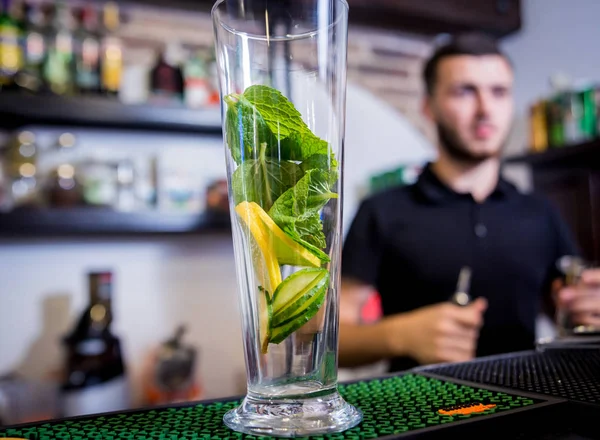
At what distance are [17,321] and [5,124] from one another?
60cm

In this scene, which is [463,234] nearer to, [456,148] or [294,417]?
[456,148]

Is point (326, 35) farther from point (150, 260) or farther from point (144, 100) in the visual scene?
point (150, 260)

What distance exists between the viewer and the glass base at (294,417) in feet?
1.26

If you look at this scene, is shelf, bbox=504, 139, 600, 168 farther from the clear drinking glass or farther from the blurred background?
the clear drinking glass

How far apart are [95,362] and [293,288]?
1.26 metres

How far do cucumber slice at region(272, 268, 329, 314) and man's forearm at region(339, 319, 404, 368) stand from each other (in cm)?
82

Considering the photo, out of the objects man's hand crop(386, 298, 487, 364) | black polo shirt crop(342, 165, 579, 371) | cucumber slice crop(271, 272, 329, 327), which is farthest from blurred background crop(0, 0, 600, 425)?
cucumber slice crop(271, 272, 329, 327)

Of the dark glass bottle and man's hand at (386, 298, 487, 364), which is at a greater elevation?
the dark glass bottle

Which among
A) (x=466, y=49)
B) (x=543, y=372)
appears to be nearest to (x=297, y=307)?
(x=543, y=372)

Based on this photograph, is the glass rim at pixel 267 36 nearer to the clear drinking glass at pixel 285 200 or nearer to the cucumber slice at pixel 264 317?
the clear drinking glass at pixel 285 200

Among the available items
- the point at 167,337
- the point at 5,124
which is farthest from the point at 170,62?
the point at 167,337

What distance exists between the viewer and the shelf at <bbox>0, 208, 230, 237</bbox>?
1462mm

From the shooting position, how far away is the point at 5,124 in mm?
1620

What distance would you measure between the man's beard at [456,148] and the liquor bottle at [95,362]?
104cm
